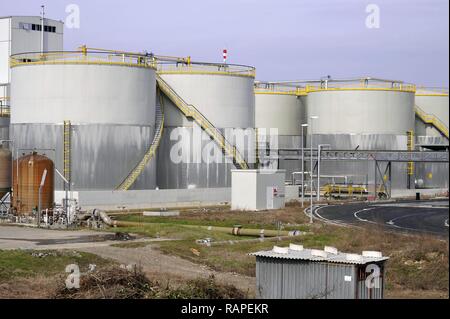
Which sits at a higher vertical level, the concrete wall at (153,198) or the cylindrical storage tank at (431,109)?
the cylindrical storage tank at (431,109)

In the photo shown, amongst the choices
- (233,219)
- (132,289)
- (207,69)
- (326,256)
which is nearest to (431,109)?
(207,69)

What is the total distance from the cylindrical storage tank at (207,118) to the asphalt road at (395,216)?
12.2 m

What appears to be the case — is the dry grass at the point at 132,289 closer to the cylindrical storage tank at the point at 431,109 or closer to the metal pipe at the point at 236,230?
the metal pipe at the point at 236,230

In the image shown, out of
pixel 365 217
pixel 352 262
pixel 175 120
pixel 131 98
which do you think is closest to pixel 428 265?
pixel 352 262

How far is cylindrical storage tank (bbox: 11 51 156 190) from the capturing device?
67.4 metres

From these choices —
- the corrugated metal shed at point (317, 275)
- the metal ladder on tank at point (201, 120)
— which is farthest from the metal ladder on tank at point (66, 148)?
the corrugated metal shed at point (317, 275)

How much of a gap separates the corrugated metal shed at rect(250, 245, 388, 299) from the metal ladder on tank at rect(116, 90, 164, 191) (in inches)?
1689

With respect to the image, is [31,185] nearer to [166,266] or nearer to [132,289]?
[166,266]

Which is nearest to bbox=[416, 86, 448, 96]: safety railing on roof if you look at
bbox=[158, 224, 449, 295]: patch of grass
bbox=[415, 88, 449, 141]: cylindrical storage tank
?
bbox=[415, 88, 449, 141]: cylindrical storage tank

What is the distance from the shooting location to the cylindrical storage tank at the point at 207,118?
75562 millimetres

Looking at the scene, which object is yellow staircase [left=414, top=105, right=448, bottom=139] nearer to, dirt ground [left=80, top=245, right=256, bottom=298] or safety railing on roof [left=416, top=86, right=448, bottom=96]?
safety railing on roof [left=416, top=86, right=448, bottom=96]

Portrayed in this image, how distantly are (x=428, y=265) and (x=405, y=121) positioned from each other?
62.8 metres

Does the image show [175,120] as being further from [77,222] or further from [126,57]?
[77,222]

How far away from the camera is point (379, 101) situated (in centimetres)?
9312
